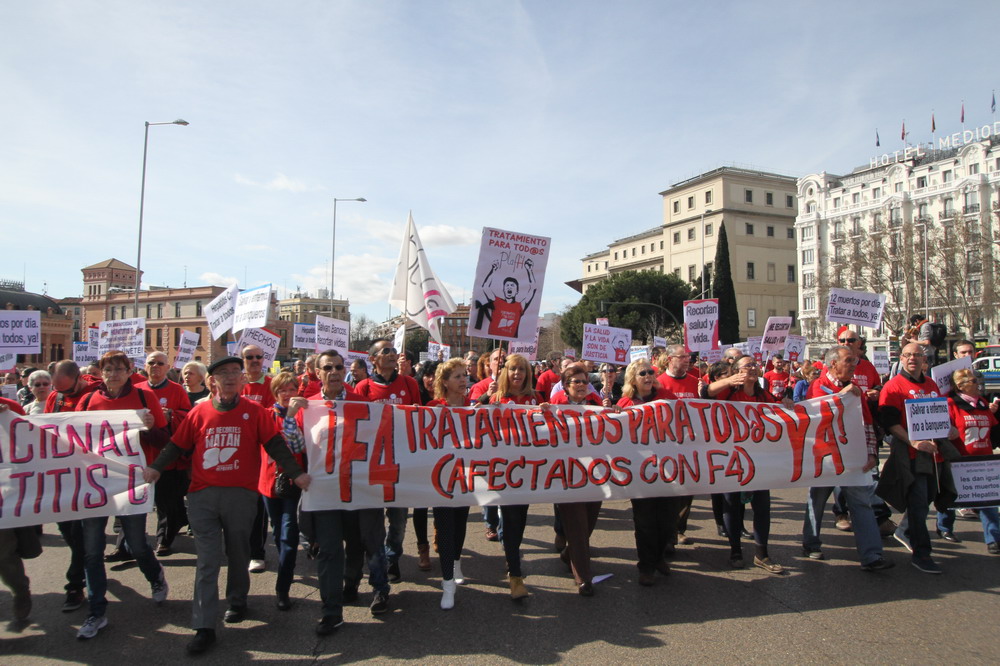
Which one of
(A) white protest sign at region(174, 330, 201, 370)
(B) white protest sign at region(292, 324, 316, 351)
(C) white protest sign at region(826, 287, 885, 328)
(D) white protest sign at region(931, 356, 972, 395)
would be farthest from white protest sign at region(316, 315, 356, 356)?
(D) white protest sign at region(931, 356, 972, 395)

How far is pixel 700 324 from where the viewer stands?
1196 centimetres

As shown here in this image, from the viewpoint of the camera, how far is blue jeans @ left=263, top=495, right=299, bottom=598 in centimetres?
489

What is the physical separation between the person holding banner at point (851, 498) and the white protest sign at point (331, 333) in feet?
27.7

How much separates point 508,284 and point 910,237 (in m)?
45.7

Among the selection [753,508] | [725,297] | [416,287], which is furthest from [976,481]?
[725,297]

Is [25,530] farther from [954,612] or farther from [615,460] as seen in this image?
[954,612]

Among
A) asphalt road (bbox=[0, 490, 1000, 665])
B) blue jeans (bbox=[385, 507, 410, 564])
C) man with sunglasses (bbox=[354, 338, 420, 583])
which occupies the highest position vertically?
man with sunglasses (bbox=[354, 338, 420, 583])

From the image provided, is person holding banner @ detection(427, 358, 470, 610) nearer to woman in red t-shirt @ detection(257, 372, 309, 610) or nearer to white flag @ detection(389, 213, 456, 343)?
woman in red t-shirt @ detection(257, 372, 309, 610)

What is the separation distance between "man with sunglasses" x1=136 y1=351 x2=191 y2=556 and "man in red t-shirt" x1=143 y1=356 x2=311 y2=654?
1610 mm

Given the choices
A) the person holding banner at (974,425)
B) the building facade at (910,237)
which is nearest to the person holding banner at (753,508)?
the person holding banner at (974,425)

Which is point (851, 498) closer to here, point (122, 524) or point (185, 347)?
point (122, 524)

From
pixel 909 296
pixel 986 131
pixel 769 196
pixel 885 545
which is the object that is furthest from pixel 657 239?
pixel 885 545

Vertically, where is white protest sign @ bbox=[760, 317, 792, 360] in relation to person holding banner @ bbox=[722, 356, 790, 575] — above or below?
above

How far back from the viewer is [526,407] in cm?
538
